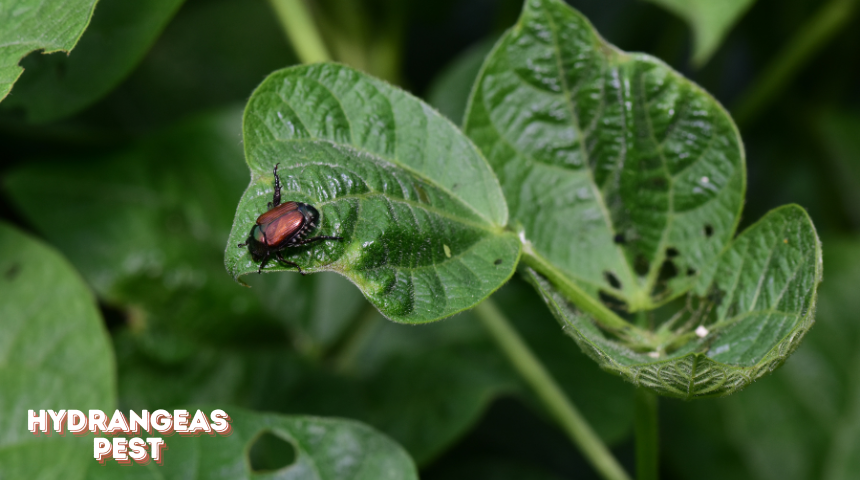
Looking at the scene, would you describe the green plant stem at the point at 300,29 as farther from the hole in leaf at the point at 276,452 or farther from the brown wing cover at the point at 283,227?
the hole in leaf at the point at 276,452

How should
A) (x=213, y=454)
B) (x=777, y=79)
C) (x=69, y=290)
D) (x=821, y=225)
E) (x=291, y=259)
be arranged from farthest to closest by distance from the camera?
(x=821, y=225) < (x=777, y=79) < (x=69, y=290) < (x=213, y=454) < (x=291, y=259)

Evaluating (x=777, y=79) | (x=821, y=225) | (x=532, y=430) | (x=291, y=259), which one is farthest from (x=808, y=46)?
(x=291, y=259)

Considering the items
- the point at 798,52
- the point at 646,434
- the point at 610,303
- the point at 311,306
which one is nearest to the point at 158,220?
the point at 311,306

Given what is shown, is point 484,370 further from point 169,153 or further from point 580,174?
point 169,153

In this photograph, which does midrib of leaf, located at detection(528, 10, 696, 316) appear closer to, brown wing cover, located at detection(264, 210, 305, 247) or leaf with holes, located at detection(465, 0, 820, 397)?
leaf with holes, located at detection(465, 0, 820, 397)

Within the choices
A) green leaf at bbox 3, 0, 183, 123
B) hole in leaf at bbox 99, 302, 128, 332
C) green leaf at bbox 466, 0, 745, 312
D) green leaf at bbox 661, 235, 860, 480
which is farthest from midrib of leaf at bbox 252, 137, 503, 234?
green leaf at bbox 661, 235, 860, 480
